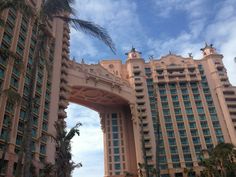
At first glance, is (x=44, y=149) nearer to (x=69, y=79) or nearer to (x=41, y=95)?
(x=41, y=95)

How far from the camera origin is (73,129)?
3491 centimetres

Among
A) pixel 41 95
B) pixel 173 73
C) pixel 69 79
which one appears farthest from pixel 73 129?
pixel 173 73

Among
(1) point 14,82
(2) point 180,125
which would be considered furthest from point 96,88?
(1) point 14,82

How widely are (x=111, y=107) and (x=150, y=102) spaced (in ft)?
51.6

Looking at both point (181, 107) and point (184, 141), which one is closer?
point (184, 141)

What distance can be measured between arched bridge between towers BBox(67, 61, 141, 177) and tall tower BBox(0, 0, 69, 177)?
34.8ft

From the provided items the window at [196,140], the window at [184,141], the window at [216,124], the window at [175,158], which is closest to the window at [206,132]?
the window at [216,124]

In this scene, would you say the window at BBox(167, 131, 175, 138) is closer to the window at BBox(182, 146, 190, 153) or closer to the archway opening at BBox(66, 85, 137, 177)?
the window at BBox(182, 146, 190, 153)

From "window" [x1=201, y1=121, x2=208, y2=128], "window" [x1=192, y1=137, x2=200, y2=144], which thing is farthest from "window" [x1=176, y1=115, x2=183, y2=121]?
"window" [x1=192, y1=137, x2=200, y2=144]

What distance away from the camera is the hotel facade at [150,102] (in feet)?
243

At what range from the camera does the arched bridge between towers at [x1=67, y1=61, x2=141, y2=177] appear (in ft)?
266

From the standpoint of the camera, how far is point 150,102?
92812 mm

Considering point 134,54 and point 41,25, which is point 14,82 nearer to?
point 41,25

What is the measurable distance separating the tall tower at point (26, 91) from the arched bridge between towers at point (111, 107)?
10.6 m
